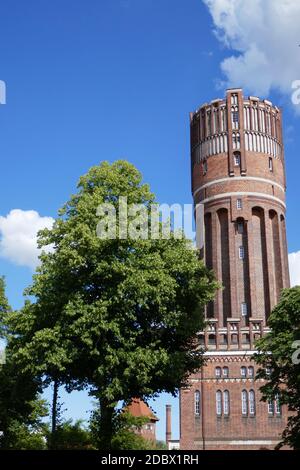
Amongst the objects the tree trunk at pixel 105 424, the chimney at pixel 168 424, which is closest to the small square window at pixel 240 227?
the tree trunk at pixel 105 424

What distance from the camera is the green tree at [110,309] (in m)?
26.0

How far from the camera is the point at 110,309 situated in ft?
87.2

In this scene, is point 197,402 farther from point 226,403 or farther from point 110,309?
point 110,309

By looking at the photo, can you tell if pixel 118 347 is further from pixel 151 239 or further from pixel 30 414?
pixel 30 414

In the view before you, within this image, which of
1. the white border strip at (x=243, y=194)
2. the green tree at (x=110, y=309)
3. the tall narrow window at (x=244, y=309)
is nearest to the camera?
the green tree at (x=110, y=309)

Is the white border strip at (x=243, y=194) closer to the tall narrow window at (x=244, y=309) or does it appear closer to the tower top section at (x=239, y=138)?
the tower top section at (x=239, y=138)

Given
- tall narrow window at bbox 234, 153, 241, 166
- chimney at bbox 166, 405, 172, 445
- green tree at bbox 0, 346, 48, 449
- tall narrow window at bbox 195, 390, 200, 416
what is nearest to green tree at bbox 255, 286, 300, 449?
green tree at bbox 0, 346, 48, 449

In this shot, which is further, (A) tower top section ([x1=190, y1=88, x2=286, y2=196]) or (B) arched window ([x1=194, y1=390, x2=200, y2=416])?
(A) tower top section ([x1=190, y1=88, x2=286, y2=196])

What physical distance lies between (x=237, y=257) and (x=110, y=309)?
116ft

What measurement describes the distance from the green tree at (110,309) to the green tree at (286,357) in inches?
238

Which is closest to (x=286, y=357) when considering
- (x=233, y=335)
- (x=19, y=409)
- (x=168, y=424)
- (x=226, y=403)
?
(x=19, y=409)

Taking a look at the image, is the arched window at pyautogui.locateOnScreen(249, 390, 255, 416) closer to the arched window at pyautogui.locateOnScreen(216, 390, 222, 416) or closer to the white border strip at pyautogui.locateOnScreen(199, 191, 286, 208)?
the arched window at pyautogui.locateOnScreen(216, 390, 222, 416)

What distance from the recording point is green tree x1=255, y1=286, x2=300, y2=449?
32.7 meters

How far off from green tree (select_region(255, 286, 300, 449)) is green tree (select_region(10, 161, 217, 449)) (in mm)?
6044
